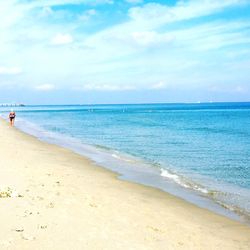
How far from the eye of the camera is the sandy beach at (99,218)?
9.63 m

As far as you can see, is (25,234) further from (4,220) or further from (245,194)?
(245,194)

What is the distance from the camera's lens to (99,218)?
11531mm

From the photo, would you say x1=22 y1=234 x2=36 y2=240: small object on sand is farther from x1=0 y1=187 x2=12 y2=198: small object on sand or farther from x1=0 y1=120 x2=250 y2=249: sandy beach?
x1=0 y1=187 x2=12 y2=198: small object on sand

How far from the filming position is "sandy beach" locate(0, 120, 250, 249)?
963 centimetres

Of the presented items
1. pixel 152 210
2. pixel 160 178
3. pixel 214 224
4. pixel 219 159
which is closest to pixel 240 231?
pixel 214 224

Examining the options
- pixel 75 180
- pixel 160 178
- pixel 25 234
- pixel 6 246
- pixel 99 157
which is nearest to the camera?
pixel 6 246

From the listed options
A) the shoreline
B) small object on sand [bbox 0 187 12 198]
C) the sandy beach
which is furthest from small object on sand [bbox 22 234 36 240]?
the shoreline

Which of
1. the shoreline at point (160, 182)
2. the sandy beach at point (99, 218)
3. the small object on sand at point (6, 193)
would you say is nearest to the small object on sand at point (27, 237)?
the sandy beach at point (99, 218)

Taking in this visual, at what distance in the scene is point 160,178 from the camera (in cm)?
2131

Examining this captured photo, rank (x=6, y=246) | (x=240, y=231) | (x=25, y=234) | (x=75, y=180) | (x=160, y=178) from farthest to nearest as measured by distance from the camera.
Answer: (x=160, y=178) → (x=75, y=180) → (x=240, y=231) → (x=25, y=234) → (x=6, y=246)

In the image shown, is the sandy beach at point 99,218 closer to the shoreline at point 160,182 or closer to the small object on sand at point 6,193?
the small object on sand at point 6,193

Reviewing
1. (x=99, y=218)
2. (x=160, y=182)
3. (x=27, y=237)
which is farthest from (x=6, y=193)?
(x=160, y=182)

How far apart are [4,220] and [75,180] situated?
729 cm

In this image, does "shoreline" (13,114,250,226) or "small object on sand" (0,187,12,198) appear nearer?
"small object on sand" (0,187,12,198)
